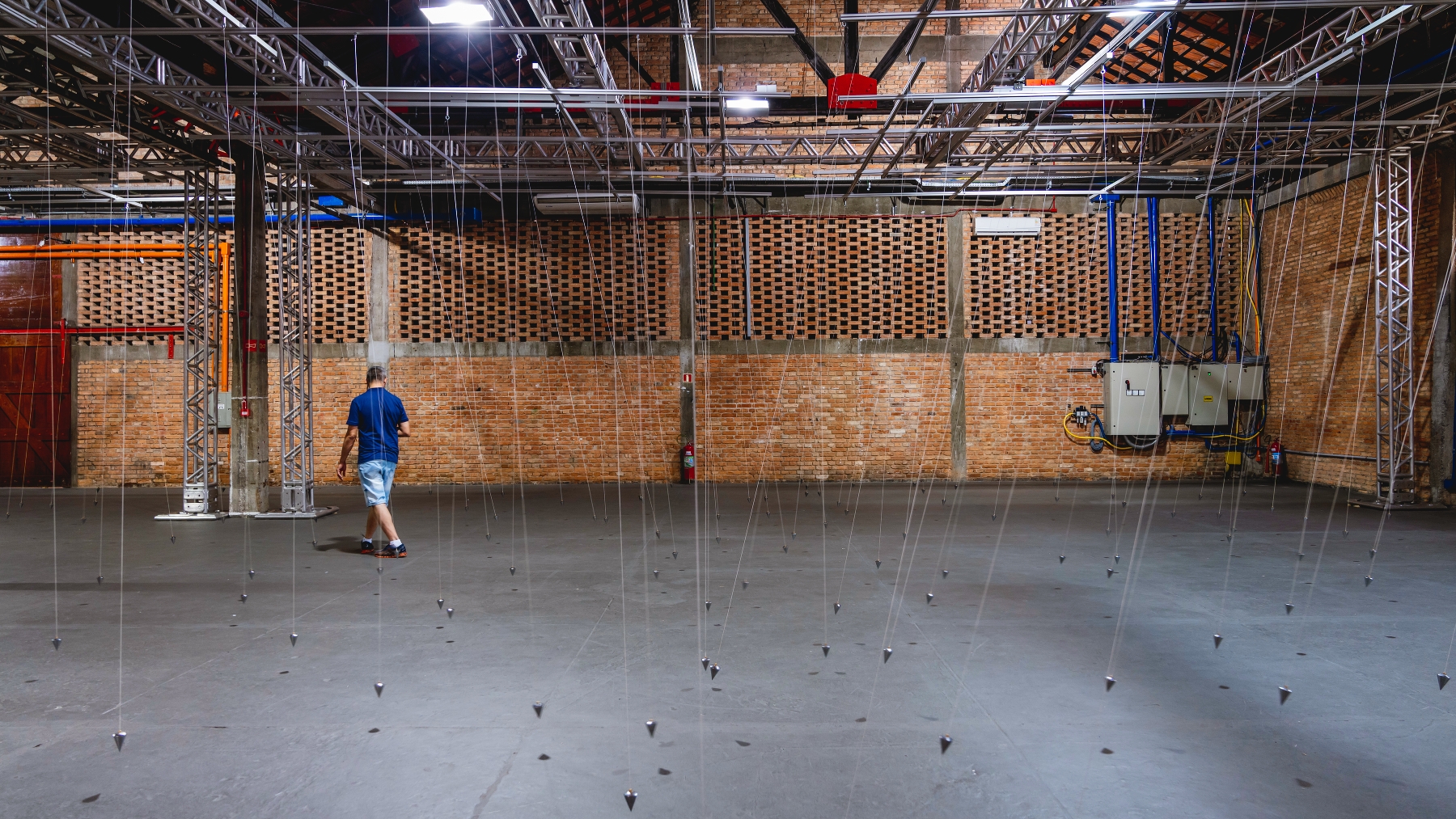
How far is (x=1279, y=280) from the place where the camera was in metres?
13.5

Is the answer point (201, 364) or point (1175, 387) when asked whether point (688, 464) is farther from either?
point (1175, 387)

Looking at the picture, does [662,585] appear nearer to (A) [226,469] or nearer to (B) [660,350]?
(B) [660,350]

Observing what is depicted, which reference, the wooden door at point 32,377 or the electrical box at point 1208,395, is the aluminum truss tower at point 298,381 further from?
the electrical box at point 1208,395

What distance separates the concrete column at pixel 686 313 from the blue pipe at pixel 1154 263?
8343 mm

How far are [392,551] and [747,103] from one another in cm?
676

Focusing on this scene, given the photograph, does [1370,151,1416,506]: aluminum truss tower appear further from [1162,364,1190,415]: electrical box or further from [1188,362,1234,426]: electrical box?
[1162,364,1190,415]: electrical box

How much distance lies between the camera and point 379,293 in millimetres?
14312

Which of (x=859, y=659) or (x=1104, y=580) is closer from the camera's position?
(x=859, y=659)

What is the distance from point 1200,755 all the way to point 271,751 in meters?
3.85

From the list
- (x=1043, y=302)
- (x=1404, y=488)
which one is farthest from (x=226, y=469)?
(x=1404, y=488)

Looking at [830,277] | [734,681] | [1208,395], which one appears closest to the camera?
[734,681]

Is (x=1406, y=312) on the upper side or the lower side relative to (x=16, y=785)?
upper

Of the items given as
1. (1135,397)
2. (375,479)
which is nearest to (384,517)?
(375,479)

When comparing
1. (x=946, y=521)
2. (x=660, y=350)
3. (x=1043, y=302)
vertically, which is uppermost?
(x=1043, y=302)
